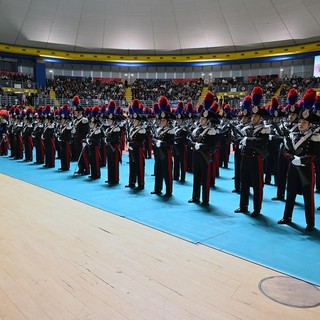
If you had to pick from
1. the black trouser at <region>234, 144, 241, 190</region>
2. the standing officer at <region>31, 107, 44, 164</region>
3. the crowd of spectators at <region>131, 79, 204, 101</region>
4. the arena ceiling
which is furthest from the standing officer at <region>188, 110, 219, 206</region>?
the crowd of spectators at <region>131, 79, 204, 101</region>

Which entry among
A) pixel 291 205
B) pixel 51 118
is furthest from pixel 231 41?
pixel 291 205

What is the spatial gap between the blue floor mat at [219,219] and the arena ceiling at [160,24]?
2220 centimetres

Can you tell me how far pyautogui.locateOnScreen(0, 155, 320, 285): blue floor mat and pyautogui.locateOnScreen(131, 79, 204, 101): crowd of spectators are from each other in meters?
23.0

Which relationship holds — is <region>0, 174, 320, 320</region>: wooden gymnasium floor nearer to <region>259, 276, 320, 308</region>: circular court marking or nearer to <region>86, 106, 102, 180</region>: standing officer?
<region>259, 276, 320, 308</region>: circular court marking

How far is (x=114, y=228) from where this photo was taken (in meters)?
4.62

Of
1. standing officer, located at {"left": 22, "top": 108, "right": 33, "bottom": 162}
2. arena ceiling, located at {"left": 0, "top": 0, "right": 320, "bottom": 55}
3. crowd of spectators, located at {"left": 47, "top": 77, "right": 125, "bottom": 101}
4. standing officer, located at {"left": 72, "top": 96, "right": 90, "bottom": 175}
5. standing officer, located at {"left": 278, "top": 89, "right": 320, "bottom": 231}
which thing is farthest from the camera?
crowd of spectators, located at {"left": 47, "top": 77, "right": 125, "bottom": 101}

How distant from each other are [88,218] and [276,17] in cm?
2626

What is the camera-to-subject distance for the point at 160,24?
29.5 m

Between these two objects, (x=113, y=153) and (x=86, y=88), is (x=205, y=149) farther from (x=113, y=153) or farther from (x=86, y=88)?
(x=86, y=88)

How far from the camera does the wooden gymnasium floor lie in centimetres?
260

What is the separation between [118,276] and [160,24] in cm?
2930

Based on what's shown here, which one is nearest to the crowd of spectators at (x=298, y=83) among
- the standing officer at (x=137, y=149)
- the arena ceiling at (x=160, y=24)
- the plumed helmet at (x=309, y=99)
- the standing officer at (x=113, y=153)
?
the arena ceiling at (x=160, y=24)

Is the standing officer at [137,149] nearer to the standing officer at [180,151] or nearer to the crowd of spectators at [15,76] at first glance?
the standing officer at [180,151]

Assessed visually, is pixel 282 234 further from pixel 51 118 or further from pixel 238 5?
pixel 238 5
